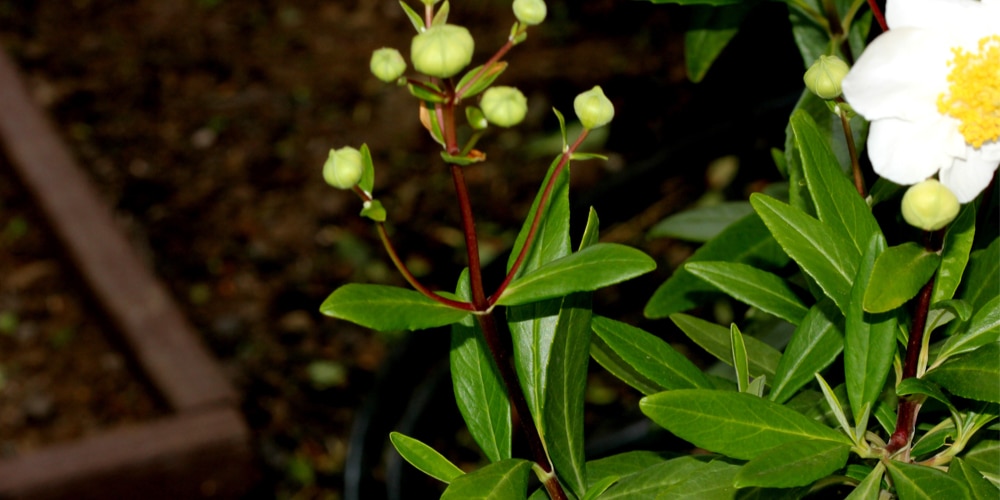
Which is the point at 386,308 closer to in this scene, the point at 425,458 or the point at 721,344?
the point at 425,458

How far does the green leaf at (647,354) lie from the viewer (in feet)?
2.18

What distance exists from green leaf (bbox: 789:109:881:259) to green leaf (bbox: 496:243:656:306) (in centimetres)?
12

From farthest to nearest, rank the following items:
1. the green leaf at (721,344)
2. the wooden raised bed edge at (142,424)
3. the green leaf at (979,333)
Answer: the wooden raised bed edge at (142,424), the green leaf at (721,344), the green leaf at (979,333)

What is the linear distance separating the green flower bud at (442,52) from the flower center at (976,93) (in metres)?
0.25

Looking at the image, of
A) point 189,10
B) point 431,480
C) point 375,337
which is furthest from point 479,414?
point 189,10

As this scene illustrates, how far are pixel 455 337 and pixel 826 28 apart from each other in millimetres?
427

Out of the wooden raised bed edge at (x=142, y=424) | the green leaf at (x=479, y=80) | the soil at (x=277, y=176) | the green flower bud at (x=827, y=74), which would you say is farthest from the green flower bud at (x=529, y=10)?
the wooden raised bed edge at (x=142, y=424)

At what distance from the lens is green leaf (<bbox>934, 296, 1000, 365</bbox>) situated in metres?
0.62

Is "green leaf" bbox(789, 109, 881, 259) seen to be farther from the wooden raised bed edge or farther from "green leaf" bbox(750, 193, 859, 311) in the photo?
the wooden raised bed edge

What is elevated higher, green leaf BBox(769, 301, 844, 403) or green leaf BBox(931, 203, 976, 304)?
green leaf BBox(931, 203, 976, 304)

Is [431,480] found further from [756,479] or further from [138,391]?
[756,479]

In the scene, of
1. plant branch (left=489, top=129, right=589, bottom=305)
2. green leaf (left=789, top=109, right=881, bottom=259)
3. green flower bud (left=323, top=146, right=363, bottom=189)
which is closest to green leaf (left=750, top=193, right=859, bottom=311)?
green leaf (left=789, top=109, right=881, bottom=259)

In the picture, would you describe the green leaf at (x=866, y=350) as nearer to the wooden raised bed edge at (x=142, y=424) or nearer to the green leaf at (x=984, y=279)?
the green leaf at (x=984, y=279)

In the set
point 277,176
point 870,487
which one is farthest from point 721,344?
point 277,176
